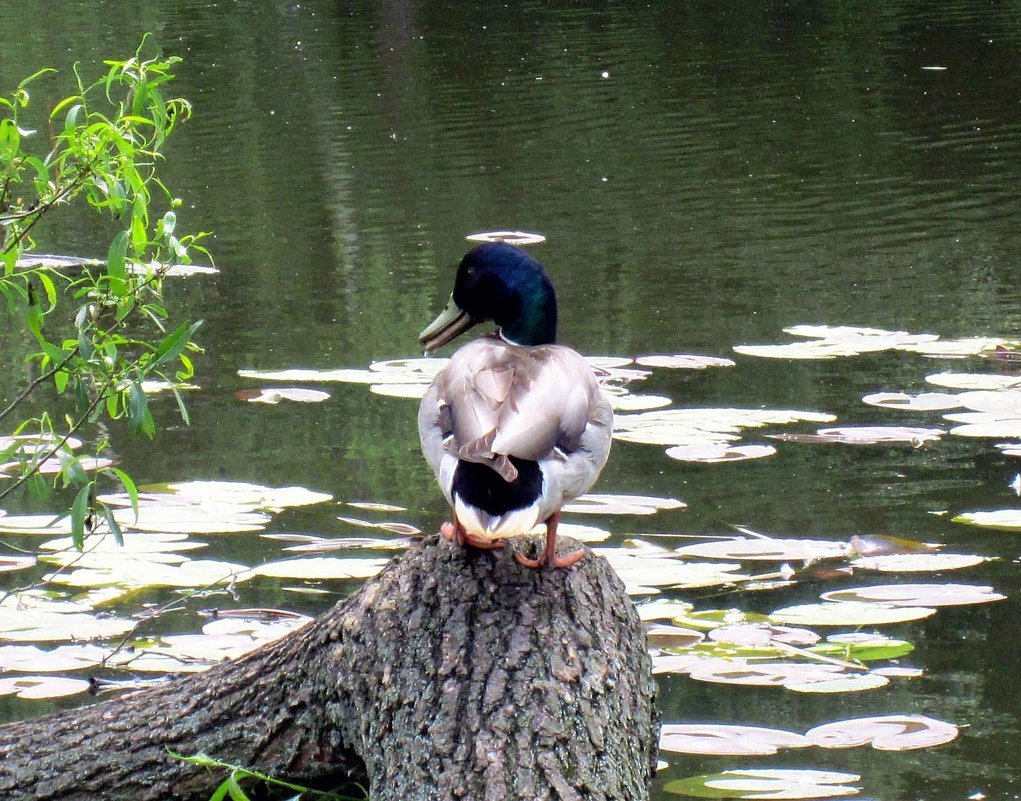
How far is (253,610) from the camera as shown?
3.34 metres

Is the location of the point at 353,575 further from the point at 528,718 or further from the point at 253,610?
the point at 528,718

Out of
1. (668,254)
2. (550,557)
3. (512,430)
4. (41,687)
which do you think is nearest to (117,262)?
(512,430)

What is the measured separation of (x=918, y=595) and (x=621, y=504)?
2.65 feet

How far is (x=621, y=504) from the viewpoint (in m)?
3.94

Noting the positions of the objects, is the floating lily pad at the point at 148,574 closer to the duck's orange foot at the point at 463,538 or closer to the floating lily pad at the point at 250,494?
the floating lily pad at the point at 250,494

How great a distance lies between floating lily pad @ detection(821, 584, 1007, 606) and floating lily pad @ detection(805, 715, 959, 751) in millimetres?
437

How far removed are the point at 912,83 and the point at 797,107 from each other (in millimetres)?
1400

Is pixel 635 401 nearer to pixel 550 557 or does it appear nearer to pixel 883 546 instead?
pixel 883 546

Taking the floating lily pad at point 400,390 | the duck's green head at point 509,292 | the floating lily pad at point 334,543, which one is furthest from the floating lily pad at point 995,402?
the duck's green head at point 509,292

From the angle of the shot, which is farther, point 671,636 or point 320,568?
point 320,568

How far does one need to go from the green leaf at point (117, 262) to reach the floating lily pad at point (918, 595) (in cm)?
165

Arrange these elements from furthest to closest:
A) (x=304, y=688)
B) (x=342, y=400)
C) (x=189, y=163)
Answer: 1. (x=189, y=163)
2. (x=342, y=400)
3. (x=304, y=688)

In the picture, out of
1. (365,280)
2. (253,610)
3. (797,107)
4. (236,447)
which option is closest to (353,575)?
(253,610)

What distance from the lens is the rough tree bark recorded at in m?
1.98
